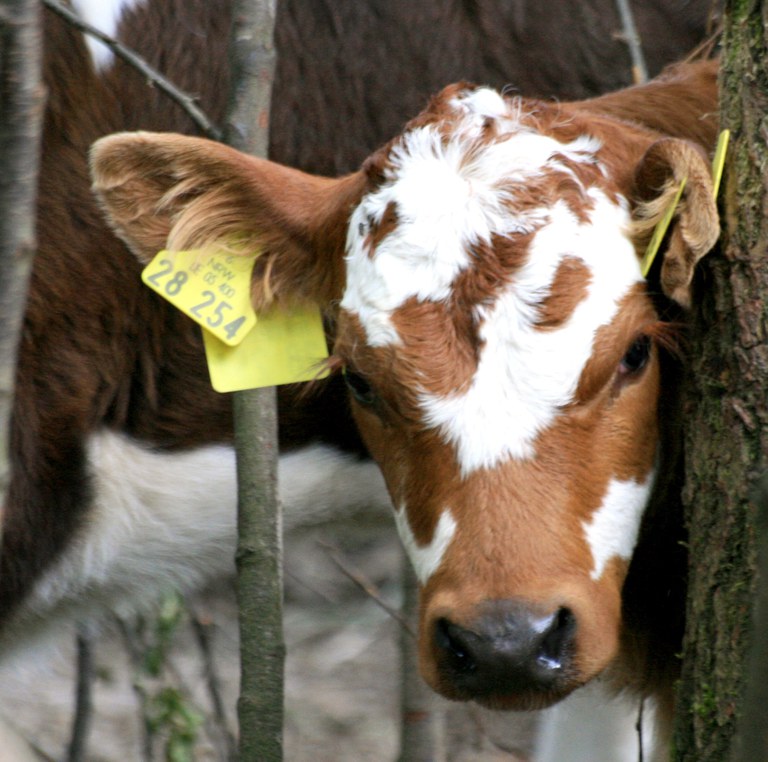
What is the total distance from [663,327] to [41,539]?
1.64 metres

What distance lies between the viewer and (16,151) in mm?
1547

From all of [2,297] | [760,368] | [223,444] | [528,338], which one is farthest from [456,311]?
[223,444]

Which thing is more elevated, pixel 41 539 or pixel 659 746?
pixel 41 539

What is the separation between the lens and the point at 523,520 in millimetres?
2027

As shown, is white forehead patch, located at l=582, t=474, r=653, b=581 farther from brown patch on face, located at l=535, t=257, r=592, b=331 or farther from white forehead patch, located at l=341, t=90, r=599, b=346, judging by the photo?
white forehead patch, located at l=341, t=90, r=599, b=346

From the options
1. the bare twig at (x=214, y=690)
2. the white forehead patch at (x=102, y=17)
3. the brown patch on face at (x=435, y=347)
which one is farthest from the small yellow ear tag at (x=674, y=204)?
the bare twig at (x=214, y=690)

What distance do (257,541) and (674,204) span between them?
907 mm

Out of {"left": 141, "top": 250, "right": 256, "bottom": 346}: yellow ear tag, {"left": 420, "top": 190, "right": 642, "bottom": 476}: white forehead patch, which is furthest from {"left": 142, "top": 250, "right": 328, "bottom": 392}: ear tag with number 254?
{"left": 420, "top": 190, "right": 642, "bottom": 476}: white forehead patch

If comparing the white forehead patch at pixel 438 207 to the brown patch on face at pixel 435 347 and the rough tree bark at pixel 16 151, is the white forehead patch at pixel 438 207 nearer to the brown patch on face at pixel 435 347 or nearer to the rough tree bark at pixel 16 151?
the brown patch on face at pixel 435 347

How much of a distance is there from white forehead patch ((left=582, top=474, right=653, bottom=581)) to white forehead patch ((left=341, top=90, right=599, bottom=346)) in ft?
1.46

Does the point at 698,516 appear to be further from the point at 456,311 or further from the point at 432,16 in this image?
the point at 432,16

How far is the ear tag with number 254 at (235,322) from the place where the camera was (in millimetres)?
2570

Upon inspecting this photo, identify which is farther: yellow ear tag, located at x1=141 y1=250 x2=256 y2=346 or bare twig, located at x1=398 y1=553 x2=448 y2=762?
bare twig, located at x1=398 y1=553 x2=448 y2=762

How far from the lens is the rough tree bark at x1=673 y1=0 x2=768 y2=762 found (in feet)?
6.27
